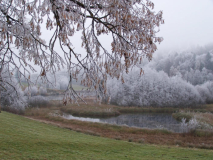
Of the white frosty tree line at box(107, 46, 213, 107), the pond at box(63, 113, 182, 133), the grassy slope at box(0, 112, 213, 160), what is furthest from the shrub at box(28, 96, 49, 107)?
the grassy slope at box(0, 112, 213, 160)

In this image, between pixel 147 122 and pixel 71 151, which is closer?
pixel 71 151

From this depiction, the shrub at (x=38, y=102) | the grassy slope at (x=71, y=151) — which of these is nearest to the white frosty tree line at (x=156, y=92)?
the shrub at (x=38, y=102)

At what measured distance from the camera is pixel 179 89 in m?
36.1

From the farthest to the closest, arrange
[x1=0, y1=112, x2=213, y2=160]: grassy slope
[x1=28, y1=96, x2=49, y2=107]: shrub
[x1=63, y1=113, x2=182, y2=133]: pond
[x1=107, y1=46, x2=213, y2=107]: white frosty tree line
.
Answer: [x1=107, y1=46, x2=213, y2=107]: white frosty tree line, [x1=28, y1=96, x2=49, y2=107]: shrub, [x1=63, y1=113, x2=182, y2=133]: pond, [x1=0, y1=112, x2=213, y2=160]: grassy slope

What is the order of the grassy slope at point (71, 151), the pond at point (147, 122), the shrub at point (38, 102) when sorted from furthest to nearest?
the shrub at point (38, 102)
the pond at point (147, 122)
the grassy slope at point (71, 151)

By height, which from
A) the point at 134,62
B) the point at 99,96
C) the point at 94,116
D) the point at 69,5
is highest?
the point at 69,5

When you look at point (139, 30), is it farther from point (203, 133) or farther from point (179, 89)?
point (179, 89)

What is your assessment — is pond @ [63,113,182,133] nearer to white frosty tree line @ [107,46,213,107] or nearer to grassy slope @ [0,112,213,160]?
grassy slope @ [0,112,213,160]

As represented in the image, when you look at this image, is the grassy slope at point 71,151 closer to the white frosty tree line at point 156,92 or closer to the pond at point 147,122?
the pond at point 147,122

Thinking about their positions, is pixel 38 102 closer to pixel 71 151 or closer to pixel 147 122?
pixel 147 122

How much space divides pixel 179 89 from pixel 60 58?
117 feet

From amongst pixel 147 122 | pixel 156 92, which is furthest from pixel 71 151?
pixel 156 92

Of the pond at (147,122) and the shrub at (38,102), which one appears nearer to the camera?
the pond at (147,122)

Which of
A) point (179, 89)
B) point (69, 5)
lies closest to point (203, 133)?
point (69, 5)
